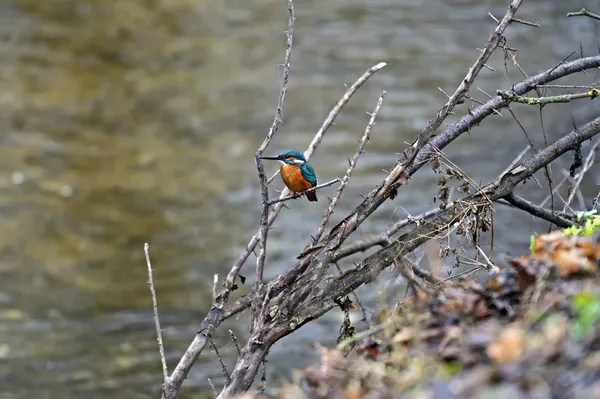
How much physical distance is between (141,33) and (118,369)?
8.12 meters

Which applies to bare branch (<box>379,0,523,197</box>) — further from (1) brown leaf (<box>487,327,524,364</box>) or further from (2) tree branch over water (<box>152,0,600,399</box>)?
(1) brown leaf (<box>487,327,524,364</box>)

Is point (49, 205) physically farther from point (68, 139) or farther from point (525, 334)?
point (525, 334)

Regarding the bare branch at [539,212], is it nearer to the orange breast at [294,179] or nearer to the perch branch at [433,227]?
the perch branch at [433,227]

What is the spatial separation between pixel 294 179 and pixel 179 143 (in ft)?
26.5

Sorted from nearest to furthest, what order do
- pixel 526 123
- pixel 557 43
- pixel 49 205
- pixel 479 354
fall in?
pixel 479 354
pixel 49 205
pixel 526 123
pixel 557 43

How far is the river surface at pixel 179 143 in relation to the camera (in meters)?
8.46

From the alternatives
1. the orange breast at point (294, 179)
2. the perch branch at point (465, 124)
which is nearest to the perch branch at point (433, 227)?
the perch branch at point (465, 124)

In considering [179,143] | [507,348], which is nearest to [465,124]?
[507,348]

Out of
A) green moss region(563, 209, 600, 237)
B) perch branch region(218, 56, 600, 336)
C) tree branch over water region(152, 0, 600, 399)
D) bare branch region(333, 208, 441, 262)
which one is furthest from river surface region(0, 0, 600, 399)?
green moss region(563, 209, 600, 237)

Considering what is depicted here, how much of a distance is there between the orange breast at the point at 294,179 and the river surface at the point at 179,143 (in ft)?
9.65

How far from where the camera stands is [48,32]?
1440 centimetres

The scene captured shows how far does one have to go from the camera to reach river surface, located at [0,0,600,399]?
8461 millimetres

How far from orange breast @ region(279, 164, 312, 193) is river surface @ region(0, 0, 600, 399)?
9.65ft

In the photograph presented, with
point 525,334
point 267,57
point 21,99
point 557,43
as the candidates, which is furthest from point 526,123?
point 525,334
